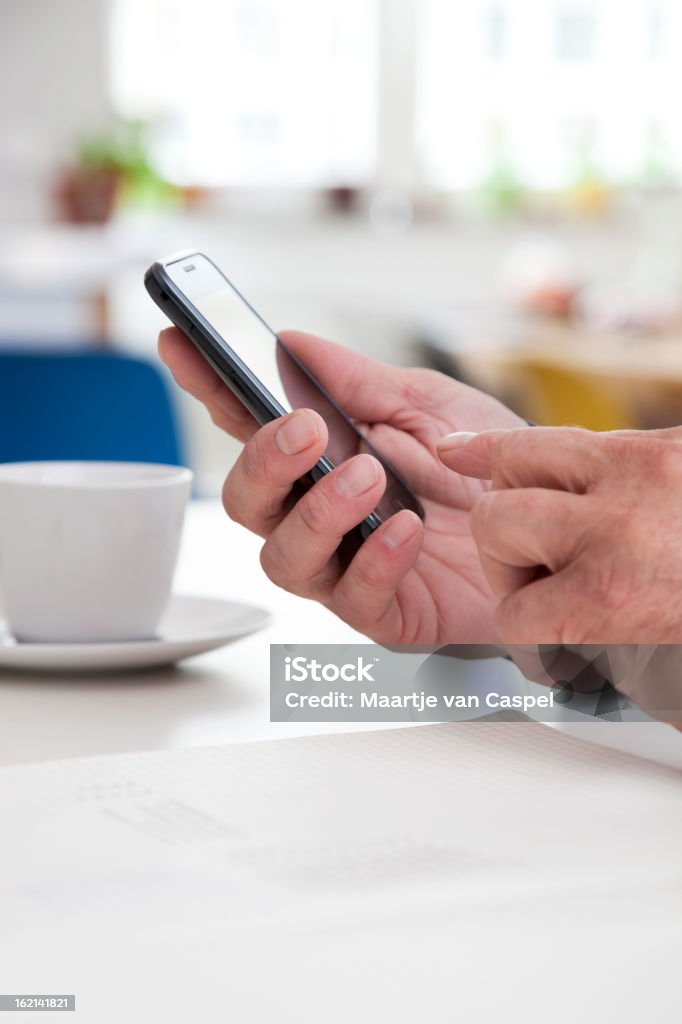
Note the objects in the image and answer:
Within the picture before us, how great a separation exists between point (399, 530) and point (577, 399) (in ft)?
6.60

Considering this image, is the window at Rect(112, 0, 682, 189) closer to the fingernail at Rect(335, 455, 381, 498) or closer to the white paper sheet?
the fingernail at Rect(335, 455, 381, 498)

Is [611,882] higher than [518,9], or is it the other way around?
[518,9]

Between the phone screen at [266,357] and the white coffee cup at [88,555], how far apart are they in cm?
7

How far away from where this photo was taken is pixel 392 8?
186 inches

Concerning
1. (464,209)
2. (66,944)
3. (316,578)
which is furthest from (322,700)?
(464,209)

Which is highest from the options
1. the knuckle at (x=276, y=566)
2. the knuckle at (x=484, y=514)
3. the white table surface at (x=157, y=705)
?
the knuckle at (x=484, y=514)

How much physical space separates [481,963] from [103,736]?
0.91 ft

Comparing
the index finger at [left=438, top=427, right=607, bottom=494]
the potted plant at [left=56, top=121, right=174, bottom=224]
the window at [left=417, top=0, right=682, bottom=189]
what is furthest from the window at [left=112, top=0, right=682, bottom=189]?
the index finger at [left=438, top=427, right=607, bottom=494]

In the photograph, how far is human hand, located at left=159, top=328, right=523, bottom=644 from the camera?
25.8 inches

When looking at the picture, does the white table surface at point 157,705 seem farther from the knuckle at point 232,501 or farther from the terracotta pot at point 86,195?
the terracotta pot at point 86,195

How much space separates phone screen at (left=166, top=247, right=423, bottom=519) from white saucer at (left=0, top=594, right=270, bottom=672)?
101 millimetres

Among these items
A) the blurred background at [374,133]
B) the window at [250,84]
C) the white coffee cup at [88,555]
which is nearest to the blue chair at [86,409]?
the white coffee cup at [88,555]

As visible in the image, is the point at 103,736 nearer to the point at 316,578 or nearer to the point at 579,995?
the point at 316,578

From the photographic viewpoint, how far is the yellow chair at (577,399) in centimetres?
259
